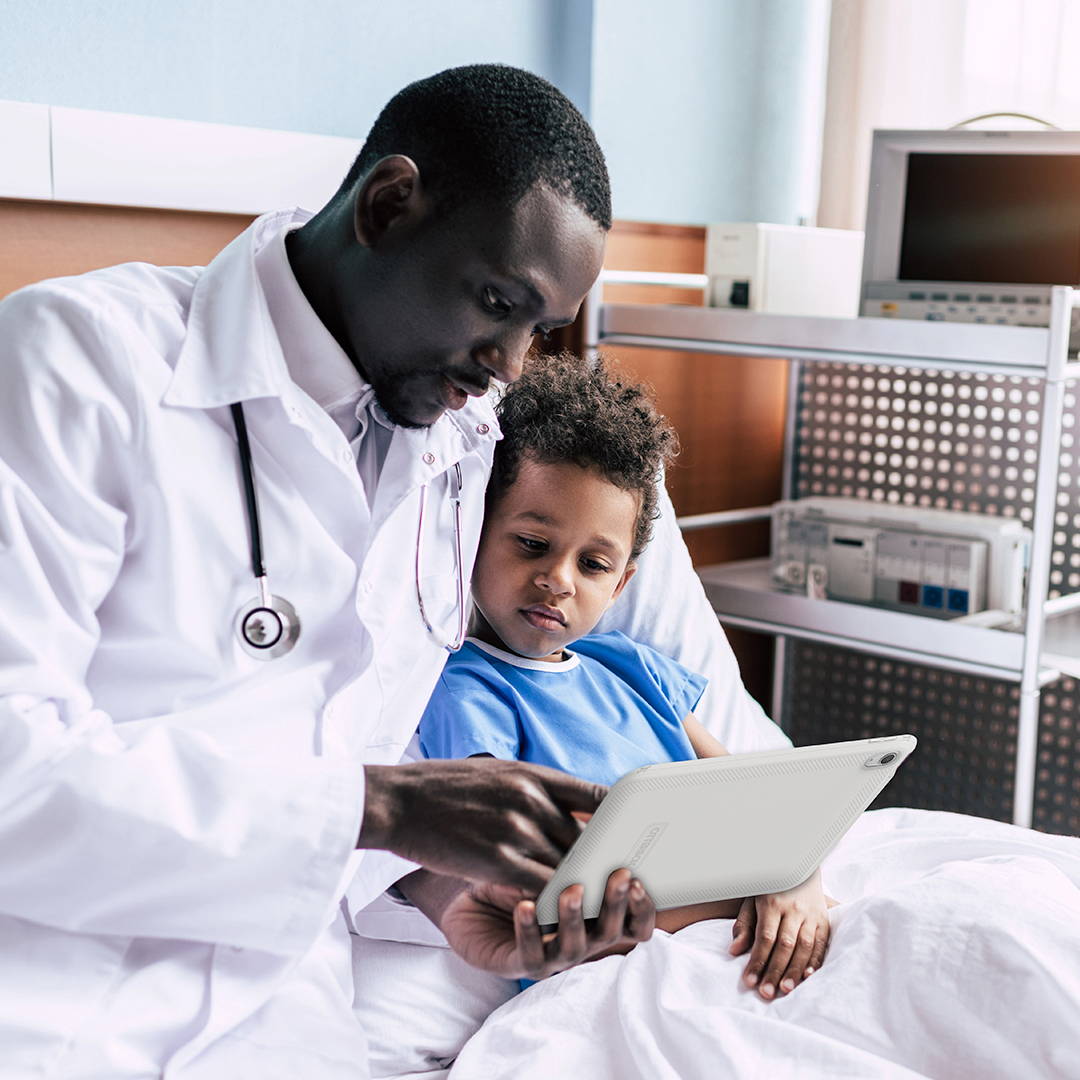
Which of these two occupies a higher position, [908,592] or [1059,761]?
[908,592]

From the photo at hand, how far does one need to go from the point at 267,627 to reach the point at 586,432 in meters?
0.58

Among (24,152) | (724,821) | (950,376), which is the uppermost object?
(24,152)

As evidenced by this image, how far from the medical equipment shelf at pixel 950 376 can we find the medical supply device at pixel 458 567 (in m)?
1.13

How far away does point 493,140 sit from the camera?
1.06 metres

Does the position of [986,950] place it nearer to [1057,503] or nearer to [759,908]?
[759,908]

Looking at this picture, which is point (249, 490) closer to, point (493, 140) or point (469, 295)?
point (469, 295)

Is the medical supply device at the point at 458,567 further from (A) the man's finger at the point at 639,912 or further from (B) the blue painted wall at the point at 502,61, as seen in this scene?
(B) the blue painted wall at the point at 502,61

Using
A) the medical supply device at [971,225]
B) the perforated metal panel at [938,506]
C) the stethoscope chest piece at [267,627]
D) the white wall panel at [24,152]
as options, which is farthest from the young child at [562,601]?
the perforated metal panel at [938,506]

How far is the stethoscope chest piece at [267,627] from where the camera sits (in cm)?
105

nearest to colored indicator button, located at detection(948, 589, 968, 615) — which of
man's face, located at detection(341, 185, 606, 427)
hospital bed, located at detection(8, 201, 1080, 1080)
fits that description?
hospital bed, located at detection(8, 201, 1080, 1080)

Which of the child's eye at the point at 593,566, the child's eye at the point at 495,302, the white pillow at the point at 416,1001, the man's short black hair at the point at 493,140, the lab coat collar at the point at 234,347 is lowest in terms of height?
the white pillow at the point at 416,1001

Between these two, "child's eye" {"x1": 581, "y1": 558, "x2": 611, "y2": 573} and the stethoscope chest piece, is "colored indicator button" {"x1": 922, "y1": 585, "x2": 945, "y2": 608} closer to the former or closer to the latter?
"child's eye" {"x1": 581, "y1": 558, "x2": 611, "y2": 573}

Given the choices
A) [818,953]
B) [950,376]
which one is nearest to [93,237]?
[818,953]

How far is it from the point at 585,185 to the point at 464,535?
1.37ft
